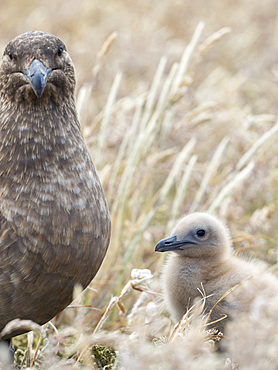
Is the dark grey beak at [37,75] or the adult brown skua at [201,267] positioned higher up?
the dark grey beak at [37,75]

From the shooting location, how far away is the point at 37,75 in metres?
2.15

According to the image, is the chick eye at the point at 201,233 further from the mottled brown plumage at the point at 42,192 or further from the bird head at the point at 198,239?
the mottled brown plumage at the point at 42,192

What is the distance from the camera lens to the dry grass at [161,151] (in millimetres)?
1880

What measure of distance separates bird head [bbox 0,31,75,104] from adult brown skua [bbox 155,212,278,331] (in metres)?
0.77

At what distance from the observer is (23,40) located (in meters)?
2.26

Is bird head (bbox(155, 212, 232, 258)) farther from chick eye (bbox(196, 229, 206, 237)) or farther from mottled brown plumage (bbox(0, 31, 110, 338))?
mottled brown plumage (bbox(0, 31, 110, 338))

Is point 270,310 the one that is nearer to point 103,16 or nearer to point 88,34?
point 88,34

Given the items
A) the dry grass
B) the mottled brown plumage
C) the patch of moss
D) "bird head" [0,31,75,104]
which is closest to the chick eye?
the dry grass

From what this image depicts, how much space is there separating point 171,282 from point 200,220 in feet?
0.95

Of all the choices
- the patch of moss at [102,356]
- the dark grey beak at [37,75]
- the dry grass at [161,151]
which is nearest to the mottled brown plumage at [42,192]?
the dark grey beak at [37,75]

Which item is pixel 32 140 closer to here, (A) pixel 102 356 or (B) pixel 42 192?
(B) pixel 42 192

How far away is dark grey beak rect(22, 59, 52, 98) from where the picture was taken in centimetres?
212

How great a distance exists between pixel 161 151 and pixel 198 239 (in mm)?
1011

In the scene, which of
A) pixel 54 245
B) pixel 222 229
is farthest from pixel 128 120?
pixel 54 245
